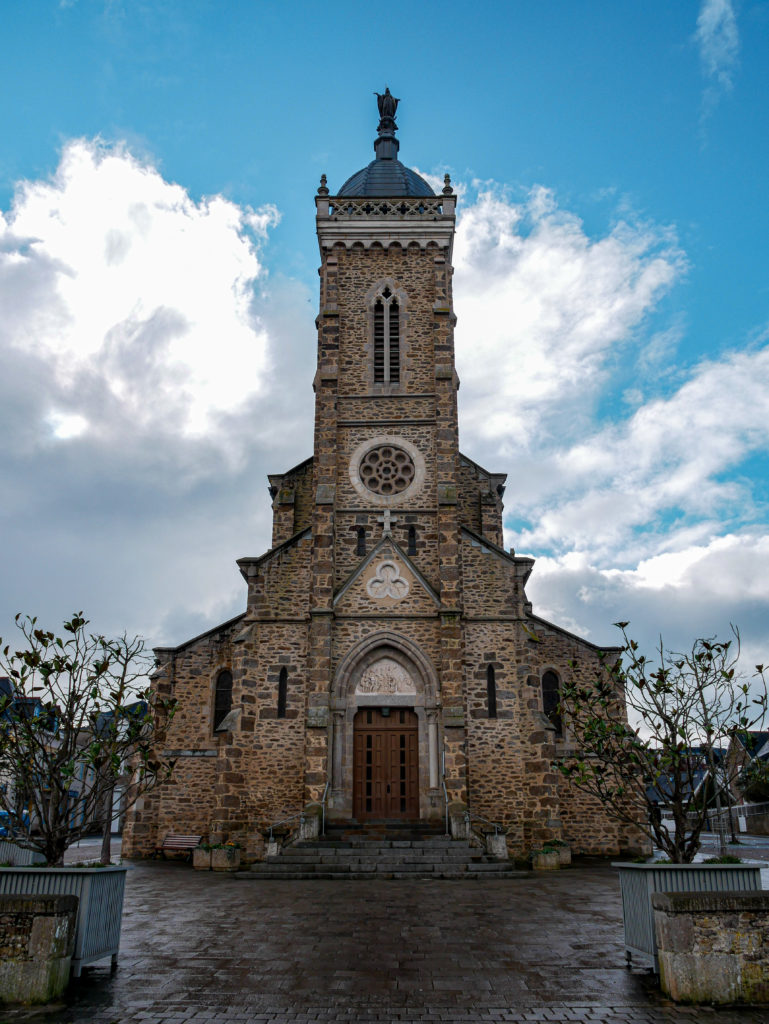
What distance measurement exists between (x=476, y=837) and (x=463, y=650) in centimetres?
495

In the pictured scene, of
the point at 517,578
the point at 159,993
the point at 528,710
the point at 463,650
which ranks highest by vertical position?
the point at 517,578

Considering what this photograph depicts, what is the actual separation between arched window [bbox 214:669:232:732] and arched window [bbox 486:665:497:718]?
8.04m

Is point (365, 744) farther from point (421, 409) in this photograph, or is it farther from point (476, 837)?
point (421, 409)

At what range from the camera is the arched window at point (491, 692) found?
22172 mm

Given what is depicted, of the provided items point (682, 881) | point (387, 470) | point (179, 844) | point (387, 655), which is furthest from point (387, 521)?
point (682, 881)

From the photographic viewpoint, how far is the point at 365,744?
2191cm

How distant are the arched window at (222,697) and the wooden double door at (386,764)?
193 inches

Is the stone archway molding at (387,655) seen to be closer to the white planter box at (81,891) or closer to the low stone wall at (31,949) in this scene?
the white planter box at (81,891)

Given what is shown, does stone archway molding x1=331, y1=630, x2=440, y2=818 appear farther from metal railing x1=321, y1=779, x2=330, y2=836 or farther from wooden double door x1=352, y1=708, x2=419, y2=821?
metal railing x1=321, y1=779, x2=330, y2=836

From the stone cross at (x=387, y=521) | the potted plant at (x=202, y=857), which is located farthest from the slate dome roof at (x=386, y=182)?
the potted plant at (x=202, y=857)

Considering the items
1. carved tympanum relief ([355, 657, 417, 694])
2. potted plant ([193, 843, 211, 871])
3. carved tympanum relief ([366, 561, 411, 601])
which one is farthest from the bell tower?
potted plant ([193, 843, 211, 871])

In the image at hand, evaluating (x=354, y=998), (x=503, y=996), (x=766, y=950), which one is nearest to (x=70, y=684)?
(x=354, y=998)

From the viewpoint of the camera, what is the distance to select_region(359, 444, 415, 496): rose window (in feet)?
81.5

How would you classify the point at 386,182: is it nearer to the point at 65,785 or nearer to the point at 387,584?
the point at 387,584
